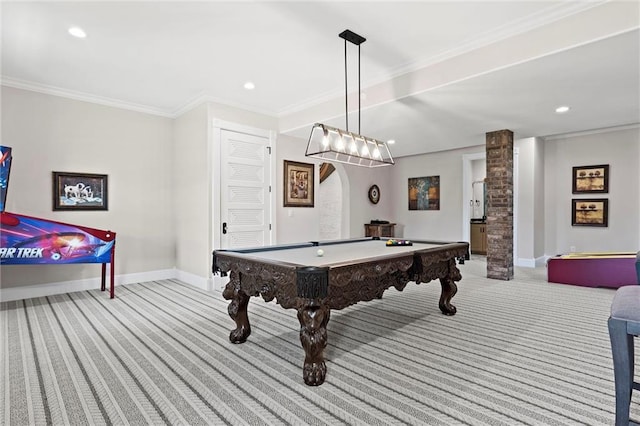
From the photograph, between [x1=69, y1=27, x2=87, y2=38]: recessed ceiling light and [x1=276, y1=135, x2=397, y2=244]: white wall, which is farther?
[x1=276, y1=135, x2=397, y2=244]: white wall

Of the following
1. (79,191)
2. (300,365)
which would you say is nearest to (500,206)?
(300,365)

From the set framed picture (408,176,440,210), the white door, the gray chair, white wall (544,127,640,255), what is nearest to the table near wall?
framed picture (408,176,440,210)

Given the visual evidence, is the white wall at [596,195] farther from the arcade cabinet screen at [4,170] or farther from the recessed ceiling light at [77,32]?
the arcade cabinet screen at [4,170]

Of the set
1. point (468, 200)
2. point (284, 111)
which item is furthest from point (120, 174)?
point (468, 200)

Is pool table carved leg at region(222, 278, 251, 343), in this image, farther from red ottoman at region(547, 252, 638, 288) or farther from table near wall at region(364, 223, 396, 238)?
table near wall at region(364, 223, 396, 238)

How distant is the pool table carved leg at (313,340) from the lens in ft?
7.17

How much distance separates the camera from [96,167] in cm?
489

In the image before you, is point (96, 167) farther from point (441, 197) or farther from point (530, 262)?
point (530, 262)

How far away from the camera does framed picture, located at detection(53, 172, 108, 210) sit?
457 cm

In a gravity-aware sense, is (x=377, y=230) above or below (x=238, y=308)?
above

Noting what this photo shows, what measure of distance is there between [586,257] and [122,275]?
7019 mm

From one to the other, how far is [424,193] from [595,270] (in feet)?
13.2

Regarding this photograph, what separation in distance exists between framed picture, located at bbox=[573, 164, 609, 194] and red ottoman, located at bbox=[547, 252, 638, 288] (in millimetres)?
1812

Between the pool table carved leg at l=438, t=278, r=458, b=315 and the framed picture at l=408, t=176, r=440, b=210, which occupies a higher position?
the framed picture at l=408, t=176, r=440, b=210
